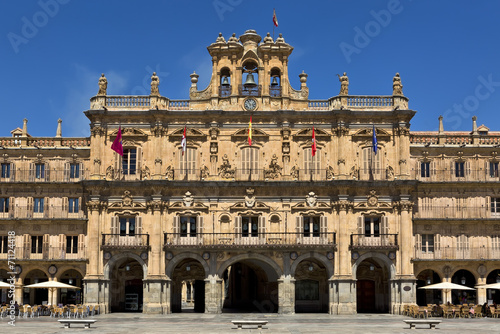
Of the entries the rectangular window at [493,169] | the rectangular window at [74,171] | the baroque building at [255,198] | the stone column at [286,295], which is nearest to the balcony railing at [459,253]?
the baroque building at [255,198]

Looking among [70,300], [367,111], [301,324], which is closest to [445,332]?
[301,324]

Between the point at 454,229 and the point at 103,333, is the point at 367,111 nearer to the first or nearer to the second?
the point at 454,229

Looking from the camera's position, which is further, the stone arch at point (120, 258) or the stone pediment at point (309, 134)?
the stone pediment at point (309, 134)

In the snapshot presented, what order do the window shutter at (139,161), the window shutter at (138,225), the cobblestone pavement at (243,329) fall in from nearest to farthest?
the cobblestone pavement at (243,329) → the window shutter at (138,225) → the window shutter at (139,161)

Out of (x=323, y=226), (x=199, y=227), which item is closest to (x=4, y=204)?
(x=199, y=227)

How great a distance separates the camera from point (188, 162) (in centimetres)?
6366

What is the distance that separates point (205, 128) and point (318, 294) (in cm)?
1791

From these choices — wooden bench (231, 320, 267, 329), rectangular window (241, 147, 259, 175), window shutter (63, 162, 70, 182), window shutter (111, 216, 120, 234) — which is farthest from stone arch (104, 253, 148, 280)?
wooden bench (231, 320, 267, 329)

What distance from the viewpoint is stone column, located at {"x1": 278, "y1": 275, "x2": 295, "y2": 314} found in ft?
201

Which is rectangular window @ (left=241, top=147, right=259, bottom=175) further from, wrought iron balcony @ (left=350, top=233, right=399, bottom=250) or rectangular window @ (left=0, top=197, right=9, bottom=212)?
rectangular window @ (left=0, top=197, right=9, bottom=212)

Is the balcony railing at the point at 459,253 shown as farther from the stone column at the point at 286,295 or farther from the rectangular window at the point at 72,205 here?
the rectangular window at the point at 72,205

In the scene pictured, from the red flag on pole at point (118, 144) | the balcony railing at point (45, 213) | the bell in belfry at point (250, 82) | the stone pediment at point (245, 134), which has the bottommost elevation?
the balcony railing at point (45, 213)

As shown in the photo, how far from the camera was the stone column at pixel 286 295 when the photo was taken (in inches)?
2418

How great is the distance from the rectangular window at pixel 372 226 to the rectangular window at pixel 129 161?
2048cm
